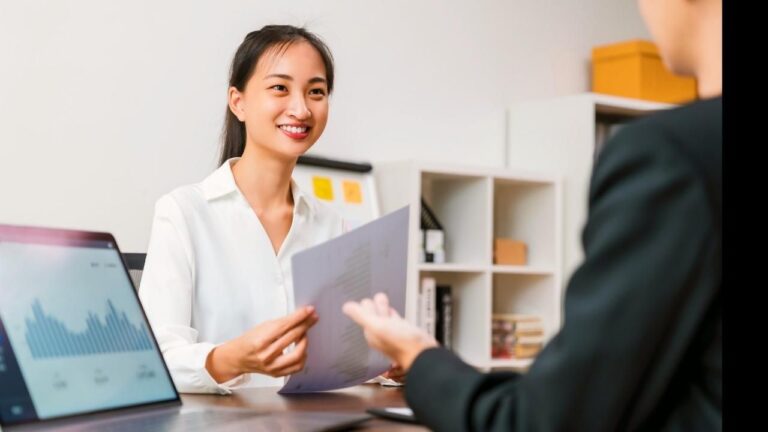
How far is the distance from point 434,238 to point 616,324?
309 cm

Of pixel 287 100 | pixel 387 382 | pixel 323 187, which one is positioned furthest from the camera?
pixel 323 187

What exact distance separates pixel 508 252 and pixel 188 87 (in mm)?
1510

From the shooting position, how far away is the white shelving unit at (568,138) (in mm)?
4105

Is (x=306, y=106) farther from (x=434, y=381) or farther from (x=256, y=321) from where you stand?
(x=434, y=381)

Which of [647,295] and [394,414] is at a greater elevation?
[647,295]

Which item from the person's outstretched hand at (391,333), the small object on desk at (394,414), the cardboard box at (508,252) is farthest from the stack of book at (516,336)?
the person's outstretched hand at (391,333)

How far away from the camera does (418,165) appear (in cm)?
365

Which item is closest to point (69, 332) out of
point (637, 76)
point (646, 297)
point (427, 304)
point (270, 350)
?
point (270, 350)

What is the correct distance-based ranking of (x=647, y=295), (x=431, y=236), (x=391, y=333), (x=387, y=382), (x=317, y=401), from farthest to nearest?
(x=431, y=236)
(x=387, y=382)
(x=317, y=401)
(x=391, y=333)
(x=647, y=295)

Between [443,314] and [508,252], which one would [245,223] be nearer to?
[443,314]

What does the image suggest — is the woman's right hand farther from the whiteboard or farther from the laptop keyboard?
the whiteboard

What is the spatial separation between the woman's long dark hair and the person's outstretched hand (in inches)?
51.7

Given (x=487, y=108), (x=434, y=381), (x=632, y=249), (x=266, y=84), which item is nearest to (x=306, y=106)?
(x=266, y=84)

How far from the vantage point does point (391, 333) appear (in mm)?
972
